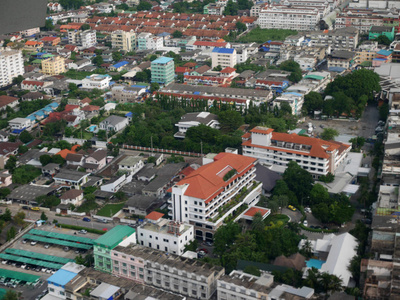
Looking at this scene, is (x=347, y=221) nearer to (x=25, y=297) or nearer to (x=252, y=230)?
(x=252, y=230)

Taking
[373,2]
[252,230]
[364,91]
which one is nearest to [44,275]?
[252,230]

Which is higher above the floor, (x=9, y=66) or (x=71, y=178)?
(x=9, y=66)

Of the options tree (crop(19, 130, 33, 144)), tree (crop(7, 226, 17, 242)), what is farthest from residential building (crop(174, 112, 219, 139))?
tree (crop(7, 226, 17, 242))

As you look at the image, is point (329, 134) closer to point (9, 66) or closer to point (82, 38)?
point (9, 66)

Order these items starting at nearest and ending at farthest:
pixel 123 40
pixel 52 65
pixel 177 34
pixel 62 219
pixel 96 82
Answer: pixel 62 219 → pixel 96 82 → pixel 52 65 → pixel 123 40 → pixel 177 34

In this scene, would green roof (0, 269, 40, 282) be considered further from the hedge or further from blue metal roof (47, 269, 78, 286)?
the hedge

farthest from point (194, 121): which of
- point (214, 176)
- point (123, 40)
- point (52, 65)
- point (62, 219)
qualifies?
point (123, 40)
